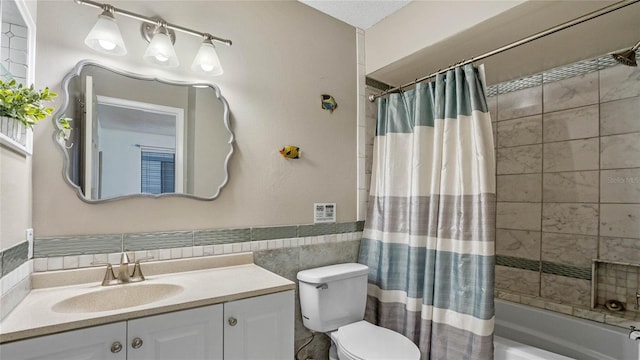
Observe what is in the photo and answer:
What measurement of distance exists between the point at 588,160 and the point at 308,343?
2.25 metres

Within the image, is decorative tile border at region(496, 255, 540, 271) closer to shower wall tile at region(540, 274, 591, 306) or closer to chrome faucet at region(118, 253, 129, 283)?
shower wall tile at region(540, 274, 591, 306)

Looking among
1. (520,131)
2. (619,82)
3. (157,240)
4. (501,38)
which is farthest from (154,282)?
(619,82)

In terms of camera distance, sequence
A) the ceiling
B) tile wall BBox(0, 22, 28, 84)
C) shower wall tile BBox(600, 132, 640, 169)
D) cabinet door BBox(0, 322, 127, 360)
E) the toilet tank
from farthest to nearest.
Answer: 1. the ceiling
2. shower wall tile BBox(600, 132, 640, 169)
3. the toilet tank
4. tile wall BBox(0, 22, 28, 84)
5. cabinet door BBox(0, 322, 127, 360)

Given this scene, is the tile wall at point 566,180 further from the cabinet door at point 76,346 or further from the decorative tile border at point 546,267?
the cabinet door at point 76,346

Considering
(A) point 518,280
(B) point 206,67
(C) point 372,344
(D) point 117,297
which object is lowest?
(C) point 372,344

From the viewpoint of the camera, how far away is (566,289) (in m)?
2.16

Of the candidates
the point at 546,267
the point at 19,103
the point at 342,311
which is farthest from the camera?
the point at 546,267

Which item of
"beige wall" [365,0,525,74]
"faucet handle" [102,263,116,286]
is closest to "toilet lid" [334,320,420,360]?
"faucet handle" [102,263,116,286]

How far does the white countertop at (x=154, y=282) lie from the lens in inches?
37.8

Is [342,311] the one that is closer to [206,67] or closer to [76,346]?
[76,346]

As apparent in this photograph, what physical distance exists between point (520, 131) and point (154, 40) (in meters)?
2.59

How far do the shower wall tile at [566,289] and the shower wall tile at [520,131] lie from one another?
39.7 inches

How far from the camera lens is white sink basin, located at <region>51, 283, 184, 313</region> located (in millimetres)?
1220

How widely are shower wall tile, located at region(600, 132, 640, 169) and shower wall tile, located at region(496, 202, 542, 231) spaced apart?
0.50 meters
